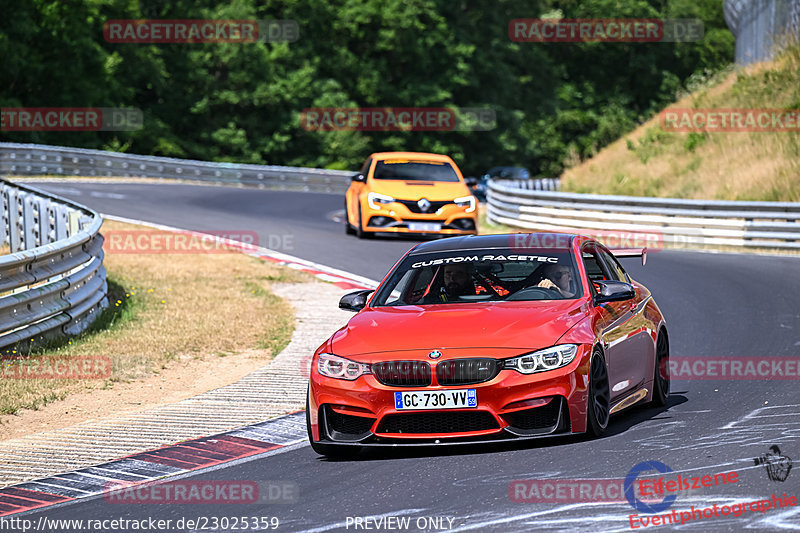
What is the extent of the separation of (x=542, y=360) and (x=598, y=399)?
610mm

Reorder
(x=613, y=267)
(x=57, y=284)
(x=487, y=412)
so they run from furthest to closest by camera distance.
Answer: (x=57, y=284) < (x=613, y=267) < (x=487, y=412)

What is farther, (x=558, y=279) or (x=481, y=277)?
(x=481, y=277)

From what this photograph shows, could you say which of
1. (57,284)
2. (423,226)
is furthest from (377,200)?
(57,284)

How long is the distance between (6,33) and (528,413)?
4943 cm

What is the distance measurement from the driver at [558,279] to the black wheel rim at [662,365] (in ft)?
3.80

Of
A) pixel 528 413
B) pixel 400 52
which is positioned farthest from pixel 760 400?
pixel 400 52

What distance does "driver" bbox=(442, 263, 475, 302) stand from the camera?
358 inches

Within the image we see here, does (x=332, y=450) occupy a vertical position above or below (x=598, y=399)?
below

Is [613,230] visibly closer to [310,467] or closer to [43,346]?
[43,346]

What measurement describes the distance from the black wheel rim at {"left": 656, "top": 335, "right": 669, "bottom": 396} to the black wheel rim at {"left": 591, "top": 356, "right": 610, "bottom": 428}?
1.43 meters

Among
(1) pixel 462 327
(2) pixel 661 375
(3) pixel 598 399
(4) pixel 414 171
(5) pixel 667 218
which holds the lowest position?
(5) pixel 667 218

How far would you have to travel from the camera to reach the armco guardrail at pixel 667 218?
2384 centimetres

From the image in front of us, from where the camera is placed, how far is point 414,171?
24516 millimetres

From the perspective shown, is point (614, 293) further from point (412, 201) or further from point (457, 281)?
point (412, 201)
